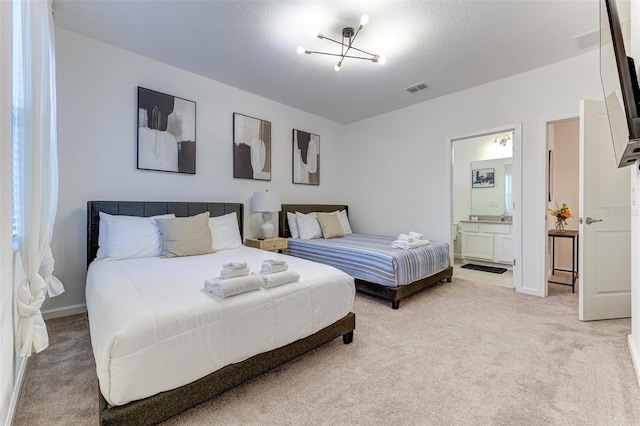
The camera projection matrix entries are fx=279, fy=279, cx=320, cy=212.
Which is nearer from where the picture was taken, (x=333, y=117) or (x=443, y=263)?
(x=443, y=263)

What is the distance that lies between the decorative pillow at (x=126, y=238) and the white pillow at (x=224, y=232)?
588mm

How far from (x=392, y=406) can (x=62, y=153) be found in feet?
11.7

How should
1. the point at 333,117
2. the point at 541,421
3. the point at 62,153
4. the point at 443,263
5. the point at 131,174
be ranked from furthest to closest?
1. the point at 333,117
2. the point at 443,263
3. the point at 131,174
4. the point at 62,153
5. the point at 541,421

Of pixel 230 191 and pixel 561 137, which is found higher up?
pixel 561 137

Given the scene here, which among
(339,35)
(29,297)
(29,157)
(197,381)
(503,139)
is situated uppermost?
(339,35)

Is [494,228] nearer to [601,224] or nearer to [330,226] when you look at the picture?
[601,224]

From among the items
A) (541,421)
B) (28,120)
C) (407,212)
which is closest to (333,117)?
(407,212)

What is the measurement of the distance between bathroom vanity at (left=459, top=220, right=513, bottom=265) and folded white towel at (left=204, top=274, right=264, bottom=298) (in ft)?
→ 15.6

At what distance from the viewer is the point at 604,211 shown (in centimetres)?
274

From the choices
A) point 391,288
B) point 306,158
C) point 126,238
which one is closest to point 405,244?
point 391,288

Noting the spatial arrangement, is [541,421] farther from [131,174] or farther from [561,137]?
[561,137]

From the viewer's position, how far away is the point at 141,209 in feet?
10.1

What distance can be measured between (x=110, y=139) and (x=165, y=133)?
0.56 m

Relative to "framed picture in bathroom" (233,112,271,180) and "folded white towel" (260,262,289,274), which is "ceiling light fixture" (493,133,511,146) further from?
"folded white towel" (260,262,289,274)
